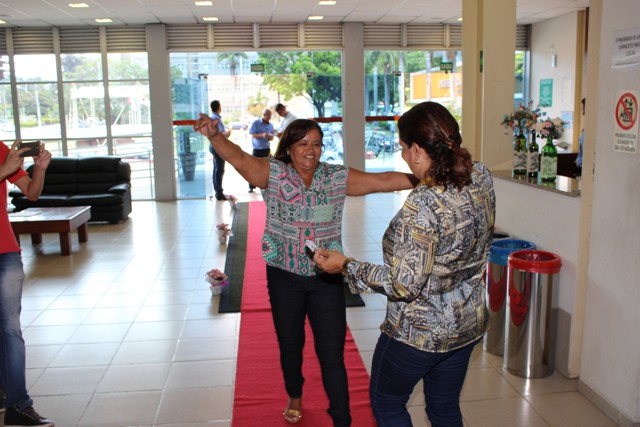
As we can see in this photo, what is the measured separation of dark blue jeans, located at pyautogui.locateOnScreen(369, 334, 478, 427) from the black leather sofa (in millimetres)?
8050

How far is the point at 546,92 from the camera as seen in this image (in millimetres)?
12281

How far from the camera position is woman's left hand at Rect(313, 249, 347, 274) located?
2.11 m

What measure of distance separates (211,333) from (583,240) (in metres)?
2.76

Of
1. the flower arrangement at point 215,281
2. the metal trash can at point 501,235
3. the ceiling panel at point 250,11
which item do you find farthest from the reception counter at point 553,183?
the ceiling panel at point 250,11

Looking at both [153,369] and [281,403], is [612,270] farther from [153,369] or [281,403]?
[153,369]

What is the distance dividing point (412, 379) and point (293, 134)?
4.13 feet

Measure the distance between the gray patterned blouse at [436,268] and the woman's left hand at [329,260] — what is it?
0.24ft

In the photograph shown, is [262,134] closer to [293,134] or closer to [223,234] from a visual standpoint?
[223,234]

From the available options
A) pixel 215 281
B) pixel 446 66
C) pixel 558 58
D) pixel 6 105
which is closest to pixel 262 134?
pixel 446 66

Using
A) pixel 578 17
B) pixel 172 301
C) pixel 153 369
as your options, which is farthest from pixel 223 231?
pixel 578 17

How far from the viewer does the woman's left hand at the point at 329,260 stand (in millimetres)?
2113

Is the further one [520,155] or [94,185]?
[94,185]

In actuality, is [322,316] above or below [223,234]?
above

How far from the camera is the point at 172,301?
5543 mm
